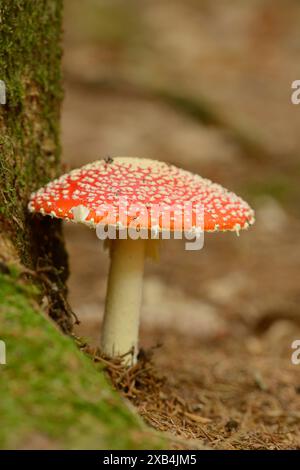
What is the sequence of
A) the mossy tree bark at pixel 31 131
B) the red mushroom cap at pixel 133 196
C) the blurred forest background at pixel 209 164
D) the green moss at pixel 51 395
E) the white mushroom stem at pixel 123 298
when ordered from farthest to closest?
the blurred forest background at pixel 209 164 → the white mushroom stem at pixel 123 298 → the mossy tree bark at pixel 31 131 → the red mushroom cap at pixel 133 196 → the green moss at pixel 51 395

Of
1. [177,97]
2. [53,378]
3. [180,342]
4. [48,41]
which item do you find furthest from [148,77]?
[53,378]

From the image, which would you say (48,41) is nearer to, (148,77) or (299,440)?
(299,440)

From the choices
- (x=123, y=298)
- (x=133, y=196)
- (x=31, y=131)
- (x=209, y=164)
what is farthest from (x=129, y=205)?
(x=209, y=164)

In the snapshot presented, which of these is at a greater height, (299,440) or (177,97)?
(177,97)

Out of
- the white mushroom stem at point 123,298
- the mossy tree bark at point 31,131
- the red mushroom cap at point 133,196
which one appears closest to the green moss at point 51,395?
the mossy tree bark at point 31,131

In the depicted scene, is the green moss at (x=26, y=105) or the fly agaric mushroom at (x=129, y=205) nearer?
the fly agaric mushroom at (x=129, y=205)

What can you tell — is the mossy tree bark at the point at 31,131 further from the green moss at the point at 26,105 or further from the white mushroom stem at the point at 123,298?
the white mushroom stem at the point at 123,298

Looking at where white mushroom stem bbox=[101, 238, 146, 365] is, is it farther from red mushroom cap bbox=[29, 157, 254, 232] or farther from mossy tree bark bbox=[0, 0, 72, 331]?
red mushroom cap bbox=[29, 157, 254, 232]
